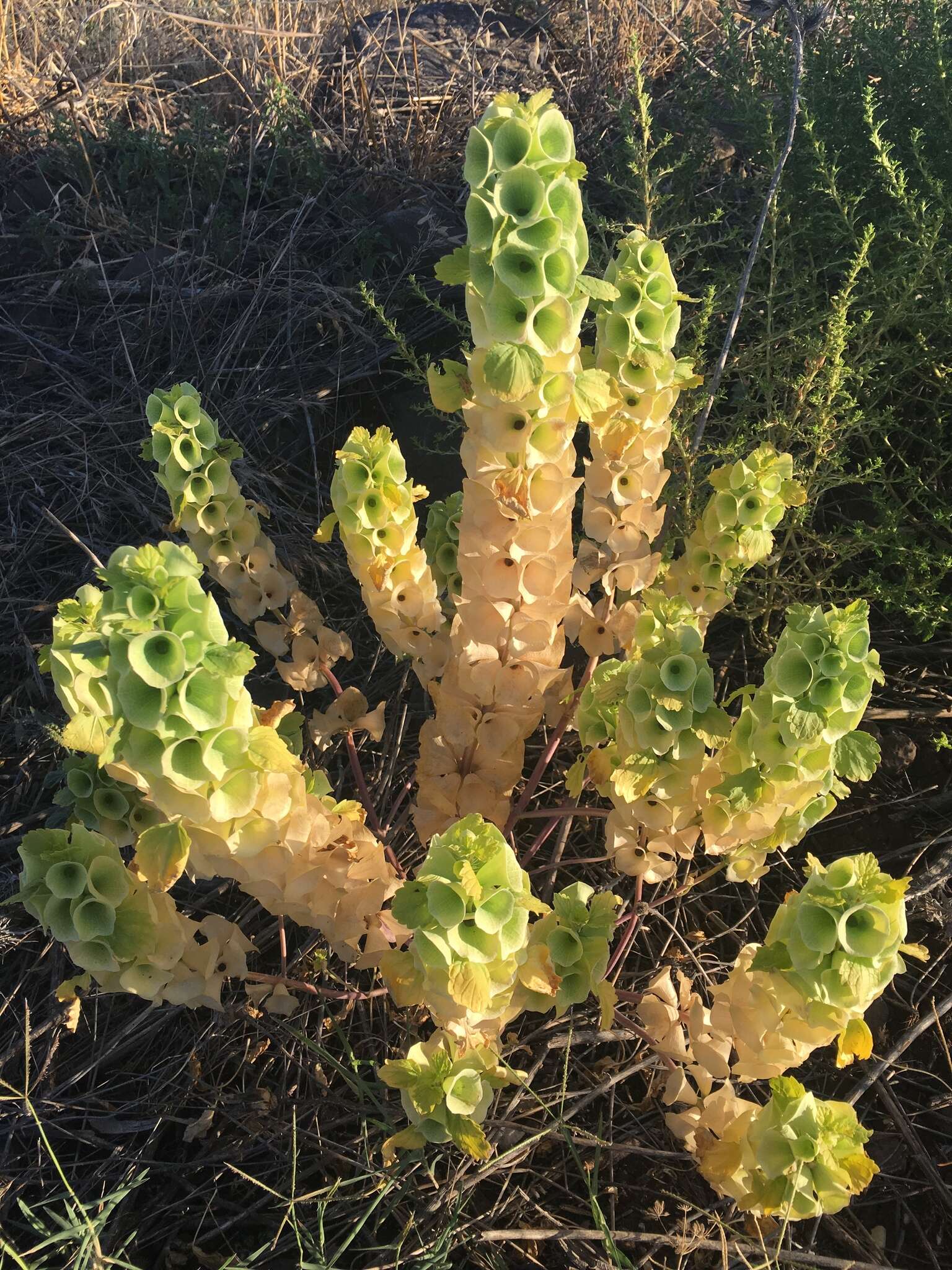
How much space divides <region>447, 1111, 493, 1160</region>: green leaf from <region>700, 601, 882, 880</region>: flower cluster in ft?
2.00

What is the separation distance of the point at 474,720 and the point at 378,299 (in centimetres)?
220

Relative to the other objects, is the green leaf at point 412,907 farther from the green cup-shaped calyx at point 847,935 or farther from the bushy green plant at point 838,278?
the bushy green plant at point 838,278

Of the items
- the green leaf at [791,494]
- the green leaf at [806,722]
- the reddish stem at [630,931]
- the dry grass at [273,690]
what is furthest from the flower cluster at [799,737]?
the dry grass at [273,690]

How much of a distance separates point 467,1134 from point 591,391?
46.1 inches

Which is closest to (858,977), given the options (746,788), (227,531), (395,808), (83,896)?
(746,788)

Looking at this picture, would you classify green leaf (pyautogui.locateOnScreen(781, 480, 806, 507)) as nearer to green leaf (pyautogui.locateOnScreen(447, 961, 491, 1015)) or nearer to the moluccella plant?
the moluccella plant

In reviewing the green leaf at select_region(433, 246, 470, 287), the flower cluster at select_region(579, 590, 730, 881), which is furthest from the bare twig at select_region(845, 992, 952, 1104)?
the green leaf at select_region(433, 246, 470, 287)

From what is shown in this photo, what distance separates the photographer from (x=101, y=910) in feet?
5.04

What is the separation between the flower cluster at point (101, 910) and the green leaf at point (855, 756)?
1.11 m

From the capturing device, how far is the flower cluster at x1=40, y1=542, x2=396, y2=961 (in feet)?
4.08

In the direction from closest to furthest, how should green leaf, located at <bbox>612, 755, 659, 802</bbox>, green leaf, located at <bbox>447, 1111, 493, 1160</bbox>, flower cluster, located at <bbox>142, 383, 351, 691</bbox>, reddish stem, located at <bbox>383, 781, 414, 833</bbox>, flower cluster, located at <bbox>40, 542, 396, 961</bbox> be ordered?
flower cluster, located at <bbox>40, 542, 396, 961</bbox>
green leaf, located at <bbox>447, 1111, 493, 1160</bbox>
green leaf, located at <bbox>612, 755, 659, 802</bbox>
flower cluster, located at <bbox>142, 383, 351, 691</bbox>
reddish stem, located at <bbox>383, 781, 414, 833</bbox>

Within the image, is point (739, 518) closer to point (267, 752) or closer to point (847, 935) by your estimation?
point (847, 935)

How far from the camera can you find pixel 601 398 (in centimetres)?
156

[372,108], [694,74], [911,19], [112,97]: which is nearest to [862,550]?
[694,74]
